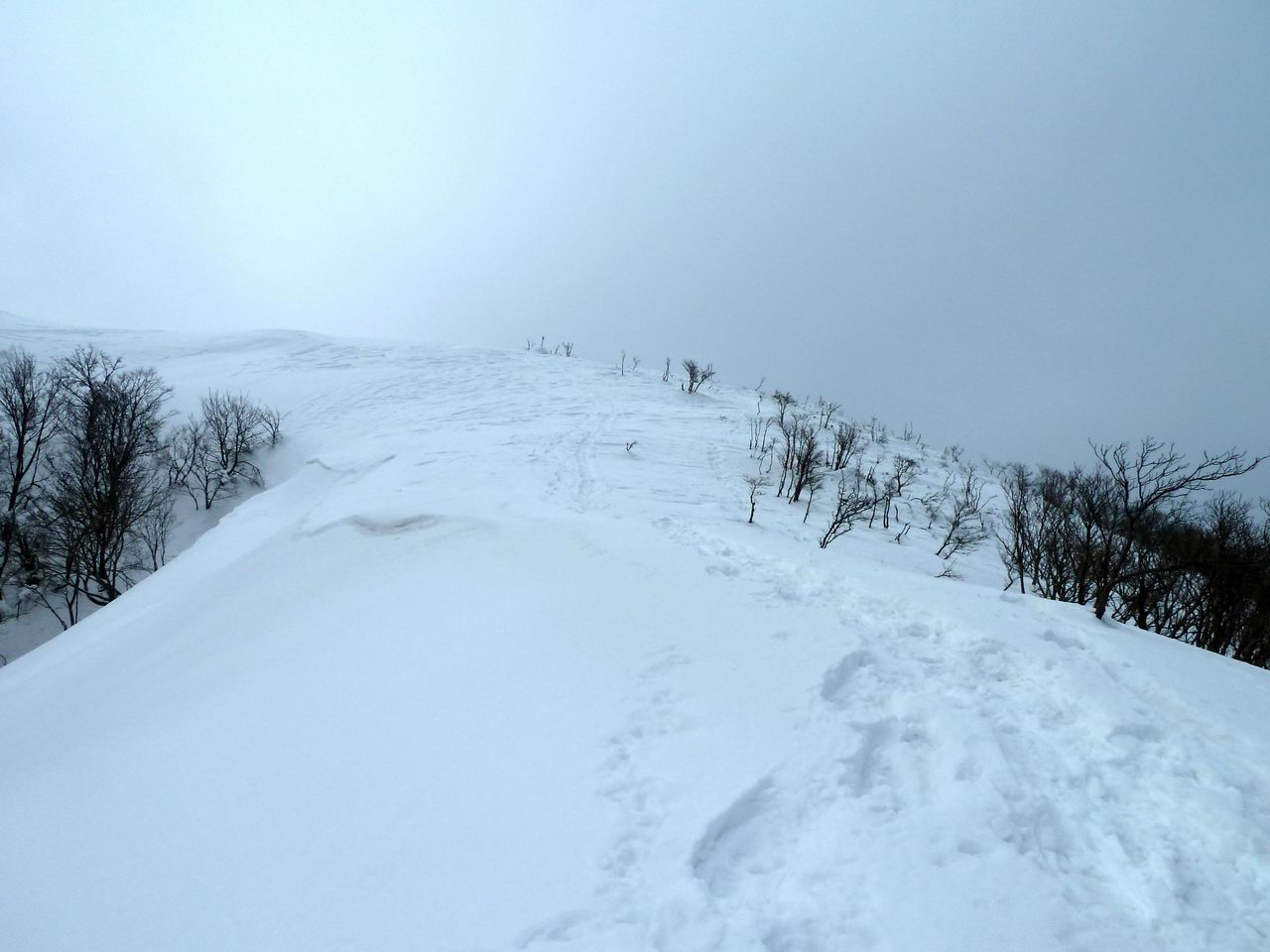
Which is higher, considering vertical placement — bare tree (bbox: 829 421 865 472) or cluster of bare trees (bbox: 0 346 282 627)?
bare tree (bbox: 829 421 865 472)

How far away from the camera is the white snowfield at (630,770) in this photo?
258 centimetres

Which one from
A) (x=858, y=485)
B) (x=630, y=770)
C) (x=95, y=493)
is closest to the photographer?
(x=630, y=770)

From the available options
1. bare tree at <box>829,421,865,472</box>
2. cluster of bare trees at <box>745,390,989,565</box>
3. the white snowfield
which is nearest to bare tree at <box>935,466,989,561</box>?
cluster of bare trees at <box>745,390,989,565</box>

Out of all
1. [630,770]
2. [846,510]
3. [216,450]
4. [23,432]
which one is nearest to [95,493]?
[216,450]

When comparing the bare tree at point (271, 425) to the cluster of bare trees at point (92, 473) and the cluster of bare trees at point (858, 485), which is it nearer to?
the cluster of bare trees at point (92, 473)

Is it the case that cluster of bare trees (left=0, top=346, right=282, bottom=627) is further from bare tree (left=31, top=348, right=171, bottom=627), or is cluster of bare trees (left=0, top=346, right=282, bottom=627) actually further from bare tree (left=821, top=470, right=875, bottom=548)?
bare tree (left=821, top=470, right=875, bottom=548)

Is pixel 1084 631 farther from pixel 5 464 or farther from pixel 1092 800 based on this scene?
pixel 5 464

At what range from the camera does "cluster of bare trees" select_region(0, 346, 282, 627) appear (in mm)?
16391

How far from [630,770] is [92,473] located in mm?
26311

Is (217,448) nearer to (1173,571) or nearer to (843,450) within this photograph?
(843,450)

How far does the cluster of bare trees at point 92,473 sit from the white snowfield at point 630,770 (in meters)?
12.6

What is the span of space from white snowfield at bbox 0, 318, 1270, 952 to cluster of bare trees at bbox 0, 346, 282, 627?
12647 mm

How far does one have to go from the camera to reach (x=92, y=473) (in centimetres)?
1873

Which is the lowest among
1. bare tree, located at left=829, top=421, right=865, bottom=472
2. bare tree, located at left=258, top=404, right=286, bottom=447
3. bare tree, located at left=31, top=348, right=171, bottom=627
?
bare tree, located at left=31, top=348, right=171, bottom=627
